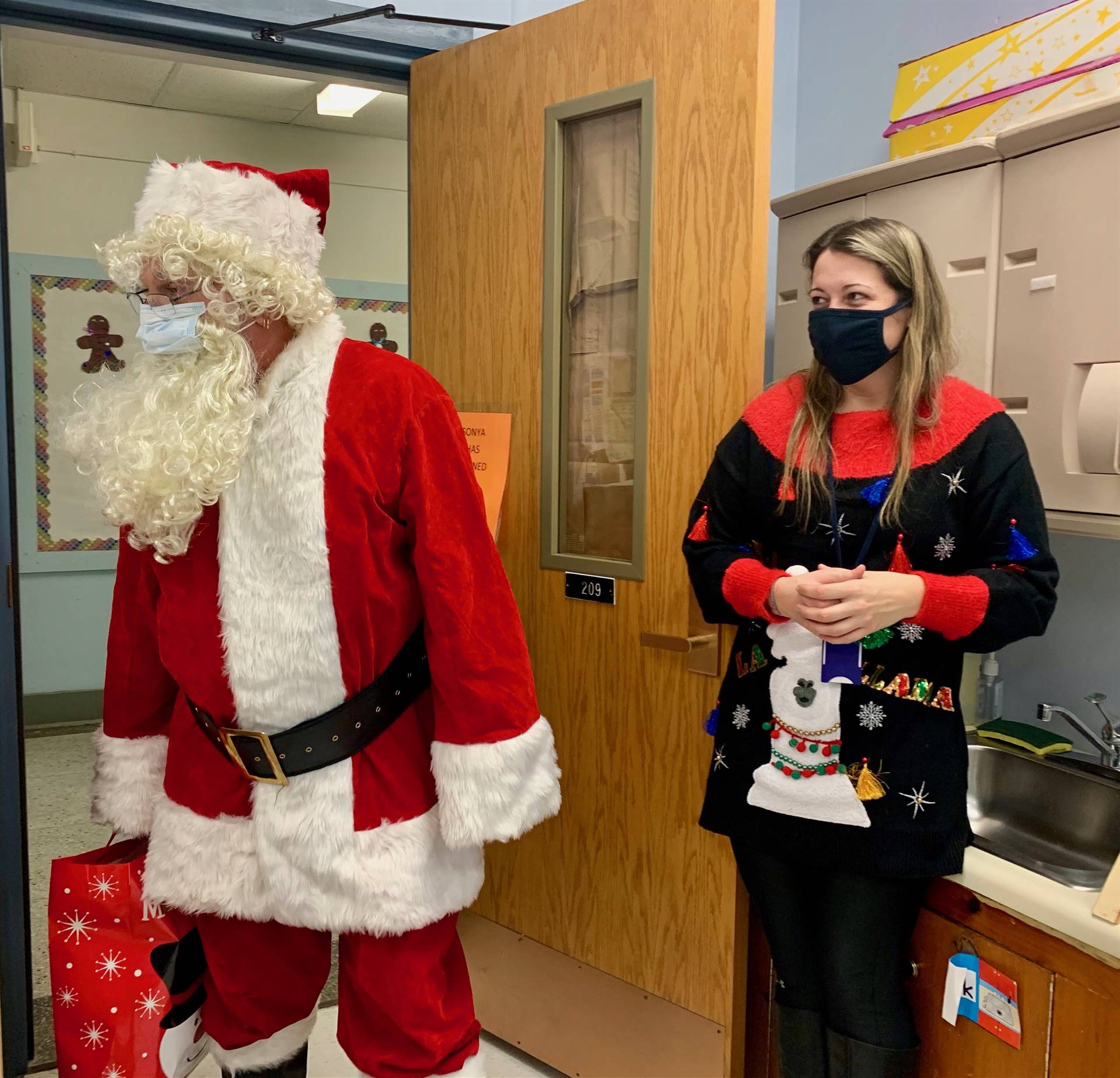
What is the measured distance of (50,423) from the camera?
163 inches

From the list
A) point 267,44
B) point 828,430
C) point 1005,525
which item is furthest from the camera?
point 267,44

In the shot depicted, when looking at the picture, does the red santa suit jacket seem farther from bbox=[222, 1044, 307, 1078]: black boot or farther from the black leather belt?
bbox=[222, 1044, 307, 1078]: black boot

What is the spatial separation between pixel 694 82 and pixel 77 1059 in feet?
5.92

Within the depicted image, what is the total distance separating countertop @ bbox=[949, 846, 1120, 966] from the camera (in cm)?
118

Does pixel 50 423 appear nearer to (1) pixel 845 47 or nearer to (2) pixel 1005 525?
(1) pixel 845 47

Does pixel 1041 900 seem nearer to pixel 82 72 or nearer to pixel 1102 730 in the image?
pixel 1102 730

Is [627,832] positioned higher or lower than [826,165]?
lower

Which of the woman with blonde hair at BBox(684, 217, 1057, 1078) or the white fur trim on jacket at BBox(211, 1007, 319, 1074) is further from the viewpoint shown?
the white fur trim on jacket at BBox(211, 1007, 319, 1074)

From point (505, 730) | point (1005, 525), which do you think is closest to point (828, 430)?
point (1005, 525)

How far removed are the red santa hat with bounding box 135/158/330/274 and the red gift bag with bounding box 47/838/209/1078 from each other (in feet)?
3.13

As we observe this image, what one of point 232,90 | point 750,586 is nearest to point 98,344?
point 232,90

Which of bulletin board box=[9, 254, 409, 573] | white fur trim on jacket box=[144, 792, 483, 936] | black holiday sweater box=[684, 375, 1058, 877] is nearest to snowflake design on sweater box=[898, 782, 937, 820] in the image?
black holiday sweater box=[684, 375, 1058, 877]

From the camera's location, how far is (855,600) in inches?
50.0

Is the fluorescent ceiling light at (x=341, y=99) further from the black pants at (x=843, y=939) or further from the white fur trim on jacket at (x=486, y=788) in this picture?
Result: the black pants at (x=843, y=939)
